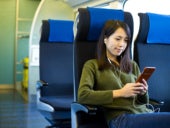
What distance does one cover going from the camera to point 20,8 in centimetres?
754

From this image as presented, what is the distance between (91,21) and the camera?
2162 mm

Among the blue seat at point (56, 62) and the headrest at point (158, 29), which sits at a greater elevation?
the headrest at point (158, 29)

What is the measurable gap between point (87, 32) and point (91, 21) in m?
0.09

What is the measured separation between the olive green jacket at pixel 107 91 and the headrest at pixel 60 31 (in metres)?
1.33

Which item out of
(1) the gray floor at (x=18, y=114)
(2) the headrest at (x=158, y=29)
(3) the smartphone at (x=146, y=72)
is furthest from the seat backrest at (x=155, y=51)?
(1) the gray floor at (x=18, y=114)

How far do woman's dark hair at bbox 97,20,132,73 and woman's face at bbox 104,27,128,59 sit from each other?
2cm

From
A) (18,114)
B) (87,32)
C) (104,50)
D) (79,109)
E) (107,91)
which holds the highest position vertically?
(87,32)

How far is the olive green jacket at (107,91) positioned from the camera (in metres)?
1.82

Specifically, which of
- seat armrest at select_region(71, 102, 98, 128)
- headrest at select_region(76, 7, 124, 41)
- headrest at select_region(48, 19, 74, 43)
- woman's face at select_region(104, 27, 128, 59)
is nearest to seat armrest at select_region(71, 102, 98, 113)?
seat armrest at select_region(71, 102, 98, 128)

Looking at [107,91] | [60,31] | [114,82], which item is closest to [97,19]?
[114,82]

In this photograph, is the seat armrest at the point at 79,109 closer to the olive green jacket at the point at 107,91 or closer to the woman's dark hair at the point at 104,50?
the olive green jacket at the point at 107,91

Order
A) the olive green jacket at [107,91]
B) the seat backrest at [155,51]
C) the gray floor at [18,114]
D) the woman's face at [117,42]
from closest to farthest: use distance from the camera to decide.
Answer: the olive green jacket at [107,91], the woman's face at [117,42], the seat backrest at [155,51], the gray floor at [18,114]

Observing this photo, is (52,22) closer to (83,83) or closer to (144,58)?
(144,58)

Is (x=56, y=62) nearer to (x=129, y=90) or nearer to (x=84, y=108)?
(x=84, y=108)
